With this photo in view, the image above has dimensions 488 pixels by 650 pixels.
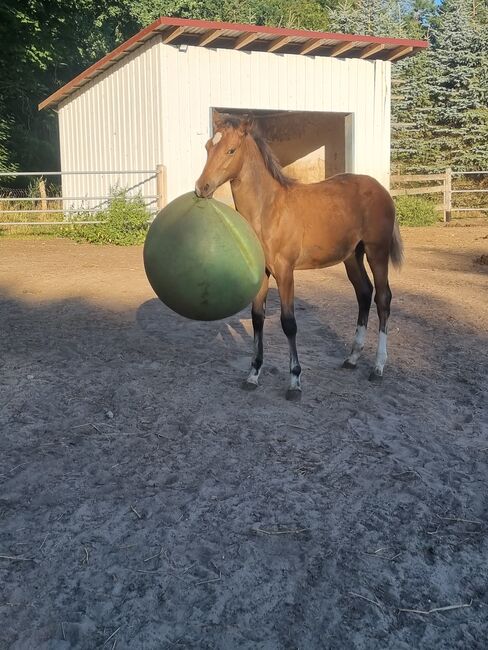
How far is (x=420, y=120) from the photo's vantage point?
2667cm

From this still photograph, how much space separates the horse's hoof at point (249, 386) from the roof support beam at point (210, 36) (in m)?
10.5

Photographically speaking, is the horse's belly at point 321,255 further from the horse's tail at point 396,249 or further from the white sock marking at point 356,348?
the white sock marking at point 356,348

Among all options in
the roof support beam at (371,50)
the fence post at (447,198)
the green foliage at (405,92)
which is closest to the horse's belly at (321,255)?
the roof support beam at (371,50)

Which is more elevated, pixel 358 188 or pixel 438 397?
pixel 358 188

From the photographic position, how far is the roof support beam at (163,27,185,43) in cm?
1336

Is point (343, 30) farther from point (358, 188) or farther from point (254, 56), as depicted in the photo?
point (358, 188)

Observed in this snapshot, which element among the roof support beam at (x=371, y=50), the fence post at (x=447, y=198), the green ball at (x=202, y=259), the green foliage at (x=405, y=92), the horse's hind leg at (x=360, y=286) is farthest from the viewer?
the green foliage at (x=405, y=92)

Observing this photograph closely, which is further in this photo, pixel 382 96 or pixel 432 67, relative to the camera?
pixel 432 67

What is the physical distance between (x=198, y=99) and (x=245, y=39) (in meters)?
1.53

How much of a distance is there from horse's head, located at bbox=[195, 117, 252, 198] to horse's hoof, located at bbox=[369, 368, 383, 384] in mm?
1829

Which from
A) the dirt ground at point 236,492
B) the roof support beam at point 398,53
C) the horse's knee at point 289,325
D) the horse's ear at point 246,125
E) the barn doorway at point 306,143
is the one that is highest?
the roof support beam at point 398,53

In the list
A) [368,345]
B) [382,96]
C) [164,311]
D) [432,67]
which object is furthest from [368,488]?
[432,67]

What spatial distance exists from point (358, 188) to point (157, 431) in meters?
2.61

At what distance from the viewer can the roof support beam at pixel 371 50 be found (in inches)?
598
